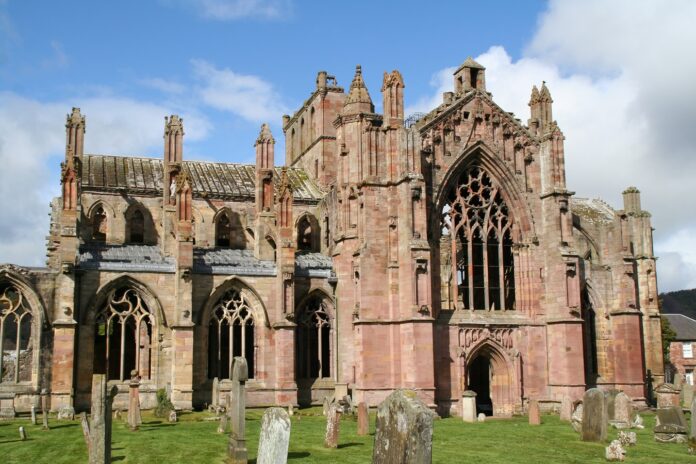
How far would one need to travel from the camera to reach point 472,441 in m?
25.0

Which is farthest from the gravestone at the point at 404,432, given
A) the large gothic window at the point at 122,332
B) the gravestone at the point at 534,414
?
the large gothic window at the point at 122,332

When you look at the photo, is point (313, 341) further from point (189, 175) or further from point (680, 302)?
point (680, 302)

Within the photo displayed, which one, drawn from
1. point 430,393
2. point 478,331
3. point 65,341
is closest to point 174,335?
point 65,341

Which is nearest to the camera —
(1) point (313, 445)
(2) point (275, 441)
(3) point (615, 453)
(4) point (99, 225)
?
(2) point (275, 441)

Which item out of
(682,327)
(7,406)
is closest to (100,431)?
(7,406)

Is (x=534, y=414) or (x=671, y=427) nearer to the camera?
(x=671, y=427)

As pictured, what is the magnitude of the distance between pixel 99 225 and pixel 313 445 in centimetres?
2401

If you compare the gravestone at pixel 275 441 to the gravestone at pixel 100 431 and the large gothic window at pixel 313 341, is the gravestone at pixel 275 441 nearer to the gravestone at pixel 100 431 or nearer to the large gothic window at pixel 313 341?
the gravestone at pixel 100 431

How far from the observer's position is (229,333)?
35625mm

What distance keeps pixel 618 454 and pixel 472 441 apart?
5.40m

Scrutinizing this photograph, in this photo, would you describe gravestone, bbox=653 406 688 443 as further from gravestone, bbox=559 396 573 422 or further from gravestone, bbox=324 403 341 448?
gravestone, bbox=324 403 341 448

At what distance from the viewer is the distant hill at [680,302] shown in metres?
107

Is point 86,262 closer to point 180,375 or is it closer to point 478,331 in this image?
point 180,375

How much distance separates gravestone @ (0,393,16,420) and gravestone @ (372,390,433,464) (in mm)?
23223
